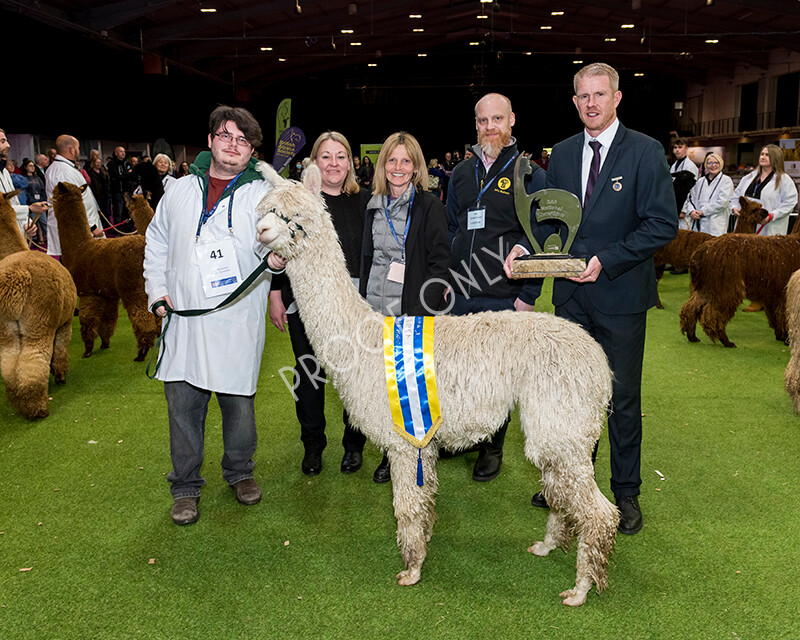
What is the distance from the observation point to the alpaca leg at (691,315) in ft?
21.9

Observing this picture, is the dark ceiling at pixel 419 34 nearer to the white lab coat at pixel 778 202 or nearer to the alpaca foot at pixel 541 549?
the white lab coat at pixel 778 202

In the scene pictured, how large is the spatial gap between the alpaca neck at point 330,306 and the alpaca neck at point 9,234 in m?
3.62

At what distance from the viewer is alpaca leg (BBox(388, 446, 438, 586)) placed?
8.84 feet

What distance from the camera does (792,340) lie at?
4758 millimetres

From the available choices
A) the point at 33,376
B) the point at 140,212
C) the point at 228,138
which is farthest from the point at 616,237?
the point at 140,212

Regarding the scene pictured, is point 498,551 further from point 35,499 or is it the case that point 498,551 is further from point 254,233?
point 35,499

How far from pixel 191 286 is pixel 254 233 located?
0.41m

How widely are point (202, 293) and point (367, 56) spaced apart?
23839mm

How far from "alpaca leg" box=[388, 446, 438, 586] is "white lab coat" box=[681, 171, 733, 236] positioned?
721cm

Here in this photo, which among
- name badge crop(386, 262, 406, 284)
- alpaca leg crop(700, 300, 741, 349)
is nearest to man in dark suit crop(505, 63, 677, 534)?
name badge crop(386, 262, 406, 284)

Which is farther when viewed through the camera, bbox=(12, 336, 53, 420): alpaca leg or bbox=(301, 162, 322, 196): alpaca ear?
bbox=(12, 336, 53, 420): alpaca leg

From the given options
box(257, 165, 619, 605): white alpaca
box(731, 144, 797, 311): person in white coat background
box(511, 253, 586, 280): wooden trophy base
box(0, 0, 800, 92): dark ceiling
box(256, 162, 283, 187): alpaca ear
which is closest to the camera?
box(257, 165, 619, 605): white alpaca

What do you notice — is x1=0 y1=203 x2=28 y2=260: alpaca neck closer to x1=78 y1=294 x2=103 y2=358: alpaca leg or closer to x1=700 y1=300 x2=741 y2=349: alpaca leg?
x1=78 y1=294 x2=103 y2=358: alpaca leg

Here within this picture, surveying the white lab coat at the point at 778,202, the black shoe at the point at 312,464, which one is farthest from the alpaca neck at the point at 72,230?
the white lab coat at the point at 778,202
